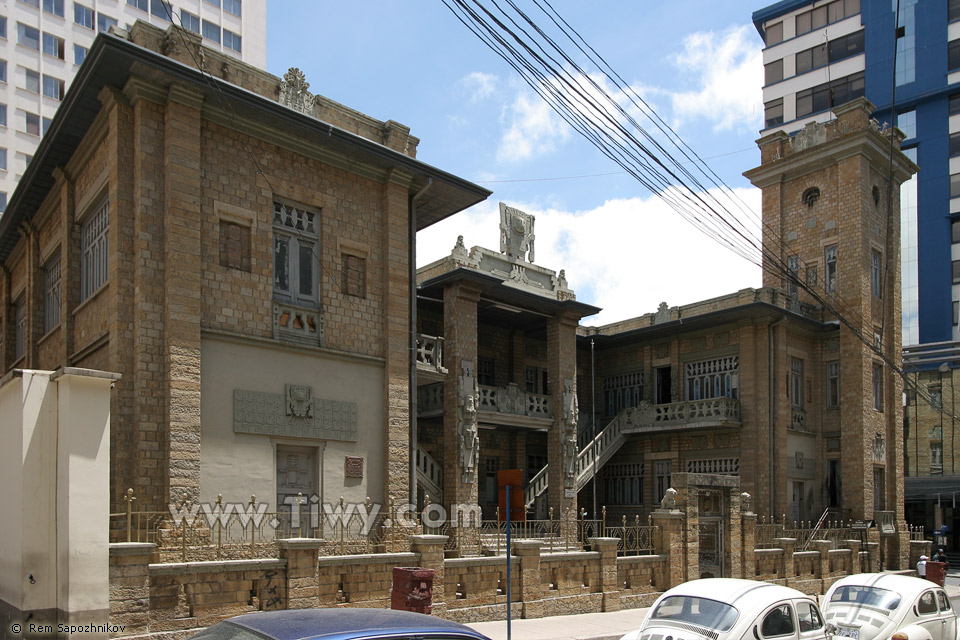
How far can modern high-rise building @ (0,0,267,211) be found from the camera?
51875mm

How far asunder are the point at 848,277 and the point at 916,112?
31.0 m

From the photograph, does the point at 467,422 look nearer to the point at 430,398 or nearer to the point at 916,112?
the point at 430,398

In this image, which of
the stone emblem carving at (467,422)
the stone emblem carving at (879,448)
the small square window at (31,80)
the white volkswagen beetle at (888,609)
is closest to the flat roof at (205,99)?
the stone emblem carving at (467,422)

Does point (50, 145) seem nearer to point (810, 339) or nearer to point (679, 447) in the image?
point (679, 447)

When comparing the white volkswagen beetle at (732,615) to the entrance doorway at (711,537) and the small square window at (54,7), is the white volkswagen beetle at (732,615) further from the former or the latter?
the small square window at (54,7)

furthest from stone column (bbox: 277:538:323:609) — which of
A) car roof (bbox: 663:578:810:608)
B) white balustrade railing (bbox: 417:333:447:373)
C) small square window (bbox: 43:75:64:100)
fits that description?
small square window (bbox: 43:75:64:100)

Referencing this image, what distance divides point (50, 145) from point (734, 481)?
18.7 m

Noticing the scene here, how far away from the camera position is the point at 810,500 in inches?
1294

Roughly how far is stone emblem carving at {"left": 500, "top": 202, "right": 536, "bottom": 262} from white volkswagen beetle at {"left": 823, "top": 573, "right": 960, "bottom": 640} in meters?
17.2

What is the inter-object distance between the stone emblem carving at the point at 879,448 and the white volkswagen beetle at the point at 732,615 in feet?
79.7

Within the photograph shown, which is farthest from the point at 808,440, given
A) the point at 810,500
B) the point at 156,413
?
the point at 156,413

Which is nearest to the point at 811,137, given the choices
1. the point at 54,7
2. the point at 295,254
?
the point at 295,254

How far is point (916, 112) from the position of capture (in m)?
57.6

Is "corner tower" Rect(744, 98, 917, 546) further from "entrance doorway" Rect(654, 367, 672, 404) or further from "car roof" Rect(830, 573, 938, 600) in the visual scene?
"car roof" Rect(830, 573, 938, 600)
